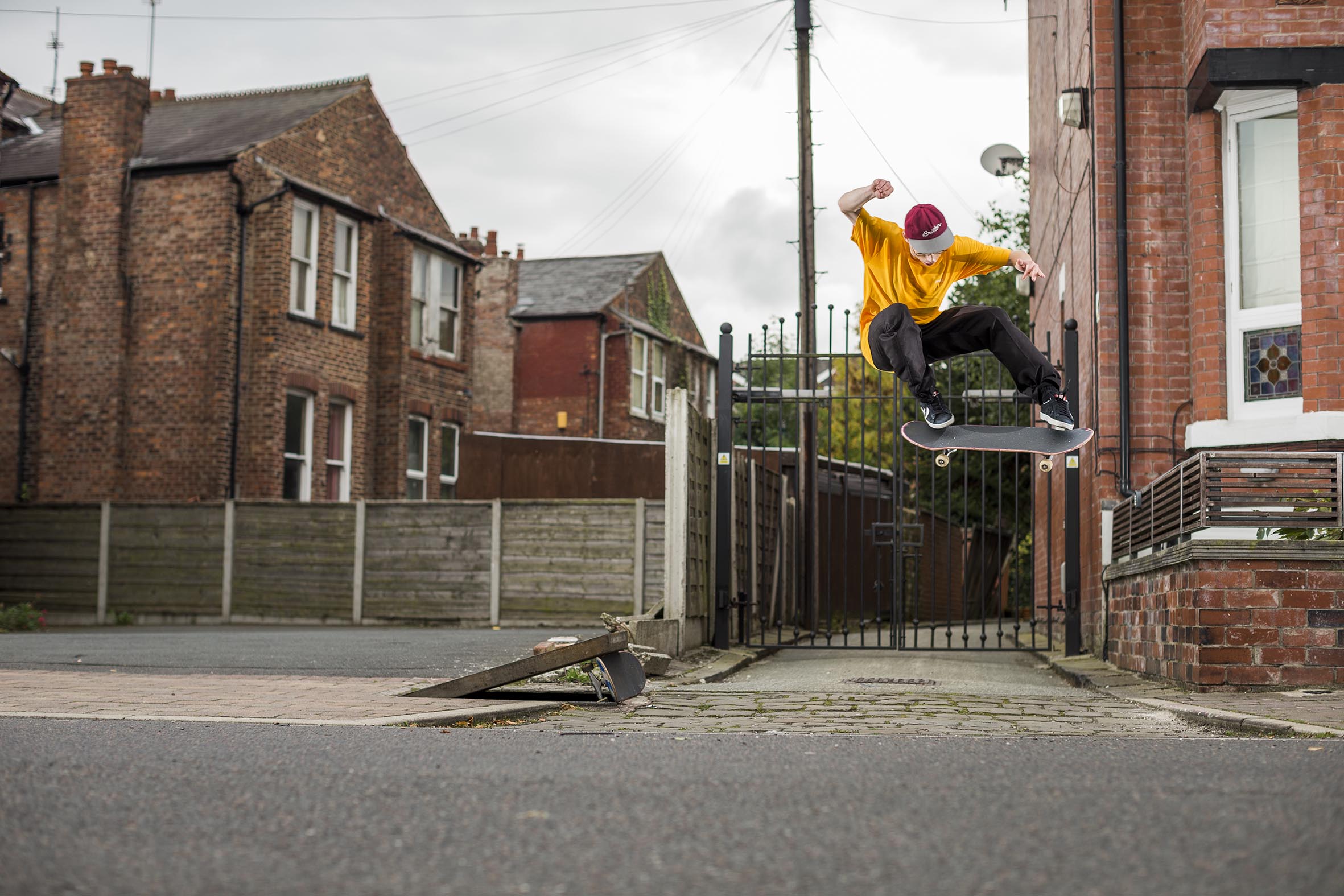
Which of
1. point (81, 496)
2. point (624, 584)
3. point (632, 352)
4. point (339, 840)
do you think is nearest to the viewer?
point (339, 840)

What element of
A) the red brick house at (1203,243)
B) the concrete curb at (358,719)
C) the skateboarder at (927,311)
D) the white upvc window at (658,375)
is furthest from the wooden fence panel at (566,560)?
the white upvc window at (658,375)

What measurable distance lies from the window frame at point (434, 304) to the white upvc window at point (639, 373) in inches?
301

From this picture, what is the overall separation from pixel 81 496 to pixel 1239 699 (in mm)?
18837

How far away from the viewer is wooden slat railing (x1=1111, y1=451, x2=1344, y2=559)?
866 cm

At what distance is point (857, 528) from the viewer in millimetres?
23938

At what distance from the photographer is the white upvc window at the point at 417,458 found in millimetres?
26297

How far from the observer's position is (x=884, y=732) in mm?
6527

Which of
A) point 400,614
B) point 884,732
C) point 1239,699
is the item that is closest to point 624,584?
point 400,614

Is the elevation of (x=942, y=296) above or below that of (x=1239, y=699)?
above

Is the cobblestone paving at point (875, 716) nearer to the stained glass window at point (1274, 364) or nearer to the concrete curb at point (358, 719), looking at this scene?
the concrete curb at point (358, 719)

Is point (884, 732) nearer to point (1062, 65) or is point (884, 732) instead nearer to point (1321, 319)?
point (1321, 319)

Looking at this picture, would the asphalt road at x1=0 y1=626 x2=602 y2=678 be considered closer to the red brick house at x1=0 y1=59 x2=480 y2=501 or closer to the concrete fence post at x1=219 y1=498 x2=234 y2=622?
the concrete fence post at x1=219 y1=498 x2=234 y2=622

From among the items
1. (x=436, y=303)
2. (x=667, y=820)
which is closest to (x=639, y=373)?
(x=436, y=303)

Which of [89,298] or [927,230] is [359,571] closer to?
[89,298]
